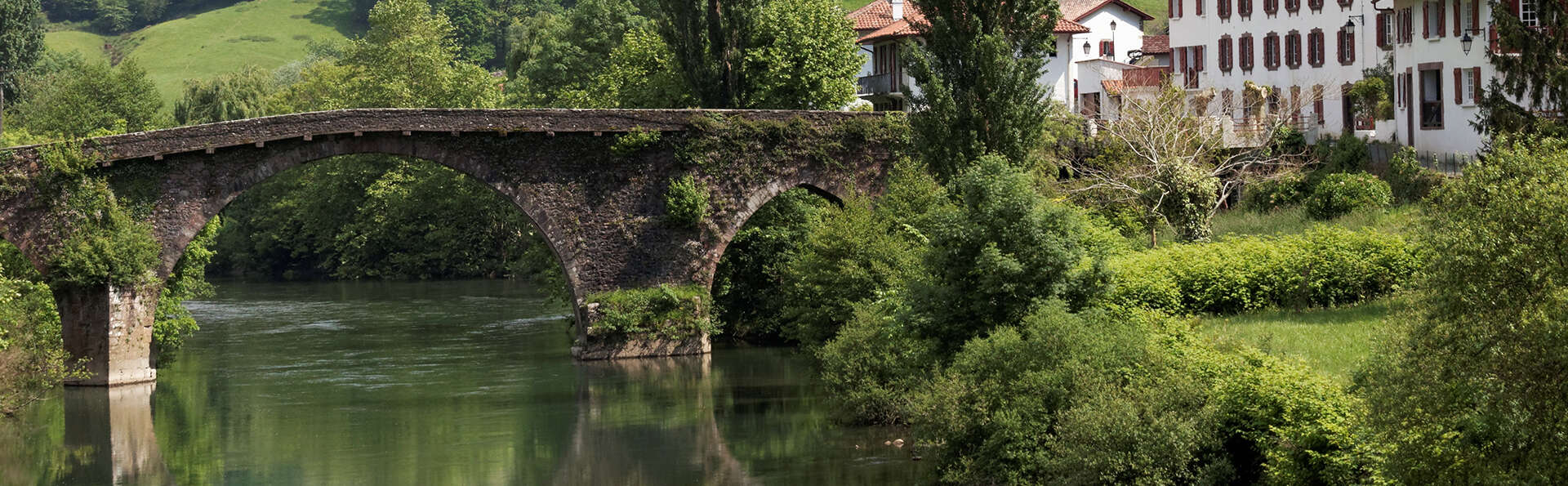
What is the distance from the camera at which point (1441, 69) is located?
43.2 m

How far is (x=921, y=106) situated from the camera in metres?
38.2

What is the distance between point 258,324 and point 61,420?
20199 millimetres

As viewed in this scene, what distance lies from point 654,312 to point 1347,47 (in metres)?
23.9

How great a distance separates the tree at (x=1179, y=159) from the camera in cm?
3794

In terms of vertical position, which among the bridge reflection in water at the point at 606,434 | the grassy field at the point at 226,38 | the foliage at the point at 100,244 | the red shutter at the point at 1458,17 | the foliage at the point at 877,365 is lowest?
the bridge reflection in water at the point at 606,434

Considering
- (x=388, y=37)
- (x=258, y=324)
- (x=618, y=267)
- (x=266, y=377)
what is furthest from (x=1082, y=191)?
(x=388, y=37)

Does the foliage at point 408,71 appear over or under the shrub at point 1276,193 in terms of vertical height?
over

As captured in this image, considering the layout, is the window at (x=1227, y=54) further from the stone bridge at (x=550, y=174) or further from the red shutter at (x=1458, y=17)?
the stone bridge at (x=550, y=174)

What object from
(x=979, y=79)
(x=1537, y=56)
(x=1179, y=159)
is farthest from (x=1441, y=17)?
(x=1537, y=56)

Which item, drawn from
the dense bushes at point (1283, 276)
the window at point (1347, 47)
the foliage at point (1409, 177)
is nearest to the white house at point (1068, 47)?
the window at point (1347, 47)

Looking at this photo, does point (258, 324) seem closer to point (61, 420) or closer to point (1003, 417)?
point (61, 420)

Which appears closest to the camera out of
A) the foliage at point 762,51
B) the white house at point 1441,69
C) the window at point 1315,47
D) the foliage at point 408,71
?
the white house at point 1441,69

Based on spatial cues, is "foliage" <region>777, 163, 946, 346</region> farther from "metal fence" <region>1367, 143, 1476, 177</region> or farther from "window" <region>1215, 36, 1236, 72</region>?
"window" <region>1215, 36, 1236, 72</region>

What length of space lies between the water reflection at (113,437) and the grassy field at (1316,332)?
645 inches
